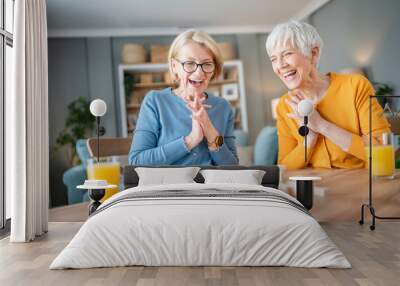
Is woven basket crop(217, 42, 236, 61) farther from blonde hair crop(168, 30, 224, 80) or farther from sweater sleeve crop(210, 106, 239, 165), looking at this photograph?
sweater sleeve crop(210, 106, 239, 165)

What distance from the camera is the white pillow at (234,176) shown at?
4.49m

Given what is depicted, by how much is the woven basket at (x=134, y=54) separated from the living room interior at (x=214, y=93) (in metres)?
0.02

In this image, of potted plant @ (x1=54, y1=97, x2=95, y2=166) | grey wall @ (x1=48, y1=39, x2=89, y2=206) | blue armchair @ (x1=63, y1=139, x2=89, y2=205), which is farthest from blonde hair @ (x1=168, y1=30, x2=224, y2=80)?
grey wall @ (x1=48, y1=39, x2=89, y2=206)

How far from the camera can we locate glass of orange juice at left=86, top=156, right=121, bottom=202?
5.03 metres

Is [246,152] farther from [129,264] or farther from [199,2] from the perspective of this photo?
[129,264]

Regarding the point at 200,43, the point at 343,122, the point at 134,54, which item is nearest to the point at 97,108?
the point at 200,43

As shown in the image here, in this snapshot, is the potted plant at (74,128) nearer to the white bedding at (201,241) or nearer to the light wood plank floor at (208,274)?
the light wood plank floor at (208,274)

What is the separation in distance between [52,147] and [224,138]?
517 centimetres

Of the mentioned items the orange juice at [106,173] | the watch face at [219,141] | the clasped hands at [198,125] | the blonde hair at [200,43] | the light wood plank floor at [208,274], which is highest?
the blonde hair at [200,43]

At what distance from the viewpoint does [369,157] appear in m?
4.71

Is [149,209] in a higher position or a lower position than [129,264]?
higher

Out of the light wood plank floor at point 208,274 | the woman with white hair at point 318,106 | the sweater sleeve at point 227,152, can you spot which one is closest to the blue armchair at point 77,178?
the sweater sleeve at point 227,152

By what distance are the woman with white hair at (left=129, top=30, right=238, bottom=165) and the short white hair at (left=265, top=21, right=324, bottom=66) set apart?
1.75ft

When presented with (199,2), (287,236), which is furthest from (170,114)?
(199,2)
